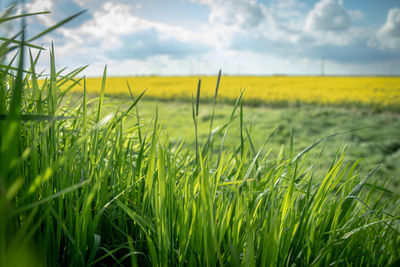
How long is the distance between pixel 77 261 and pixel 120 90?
19.1 metres

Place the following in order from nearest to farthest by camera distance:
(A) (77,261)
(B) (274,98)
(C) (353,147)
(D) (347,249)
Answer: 1. (A) (77,261)
2. (D) (347,249)
3. (C) (353,147)
4. (B) (274,98)

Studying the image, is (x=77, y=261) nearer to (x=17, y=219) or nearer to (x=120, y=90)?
(x=17, y=219)

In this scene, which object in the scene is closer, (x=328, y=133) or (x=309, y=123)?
(x=328, y=133)

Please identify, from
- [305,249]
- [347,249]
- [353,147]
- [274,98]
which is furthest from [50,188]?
[274,98]

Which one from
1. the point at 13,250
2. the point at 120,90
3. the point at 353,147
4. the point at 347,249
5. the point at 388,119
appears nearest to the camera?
the point at 13,250

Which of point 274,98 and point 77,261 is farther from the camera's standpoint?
point 274,98

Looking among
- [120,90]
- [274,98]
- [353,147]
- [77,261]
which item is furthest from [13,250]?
[120,90]

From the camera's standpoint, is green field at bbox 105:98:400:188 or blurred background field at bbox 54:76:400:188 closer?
blurred background field at bbox 54:76:400:188

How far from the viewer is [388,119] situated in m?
9.09

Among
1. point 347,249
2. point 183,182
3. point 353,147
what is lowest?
point 353,147

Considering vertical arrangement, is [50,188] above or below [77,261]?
above

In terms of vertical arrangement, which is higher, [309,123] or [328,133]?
[309,123]

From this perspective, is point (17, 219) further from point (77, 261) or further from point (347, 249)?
point (347, 249)

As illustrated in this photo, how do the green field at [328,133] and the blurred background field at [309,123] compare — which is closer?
the blurred background field at [309,123]
